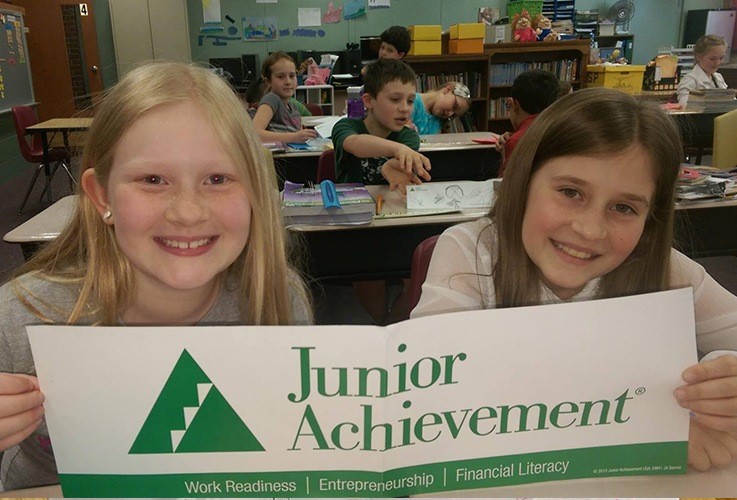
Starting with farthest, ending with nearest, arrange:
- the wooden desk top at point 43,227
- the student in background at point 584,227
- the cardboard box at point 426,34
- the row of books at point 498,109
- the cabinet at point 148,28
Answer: the cabinet at point 148,28 → the row of books at point 498,109 → the cardboard box at point 426,34 → the wooden desk top at point 43,227 → the student in background at point 584,227

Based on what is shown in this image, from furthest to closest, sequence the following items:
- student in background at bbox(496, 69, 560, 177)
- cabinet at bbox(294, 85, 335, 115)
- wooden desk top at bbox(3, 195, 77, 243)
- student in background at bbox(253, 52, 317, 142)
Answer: cabinet at bbox(294, 85, 335, 115)
student in background at bbox(253, 52, 317, 142)
student in background at bbox(496, 69, 560, 177)
wooden desk top at bbox(3, 195, 77, 243)

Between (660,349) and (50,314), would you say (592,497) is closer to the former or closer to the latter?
(660,349)

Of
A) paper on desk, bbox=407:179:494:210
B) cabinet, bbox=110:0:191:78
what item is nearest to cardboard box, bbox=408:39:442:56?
cabinet, bbox=110:0:191:78

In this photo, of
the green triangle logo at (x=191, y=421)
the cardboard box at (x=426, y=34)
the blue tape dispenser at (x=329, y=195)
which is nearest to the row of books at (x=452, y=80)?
the cardboard box at (x=426, y=34)

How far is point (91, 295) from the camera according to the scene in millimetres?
965

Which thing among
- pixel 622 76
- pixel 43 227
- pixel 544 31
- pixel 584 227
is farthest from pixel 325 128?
pixel 622 76

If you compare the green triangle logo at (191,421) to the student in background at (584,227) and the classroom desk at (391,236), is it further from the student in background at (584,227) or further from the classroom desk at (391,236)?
the classroom desk at (391,236)

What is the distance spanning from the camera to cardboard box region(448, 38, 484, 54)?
5812 mm

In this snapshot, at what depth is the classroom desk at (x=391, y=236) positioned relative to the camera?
2.04 m

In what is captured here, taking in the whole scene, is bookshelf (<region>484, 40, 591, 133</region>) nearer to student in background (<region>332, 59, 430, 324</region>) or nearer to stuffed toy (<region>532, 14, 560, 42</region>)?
stuffed toy (<region>532, 14, 560, 42</region>)

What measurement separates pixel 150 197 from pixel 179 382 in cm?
35

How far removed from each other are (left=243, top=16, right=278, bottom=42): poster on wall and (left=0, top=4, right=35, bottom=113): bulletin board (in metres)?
2.62

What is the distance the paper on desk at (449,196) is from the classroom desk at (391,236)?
60mm

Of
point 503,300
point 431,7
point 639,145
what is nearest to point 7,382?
point 503,300
